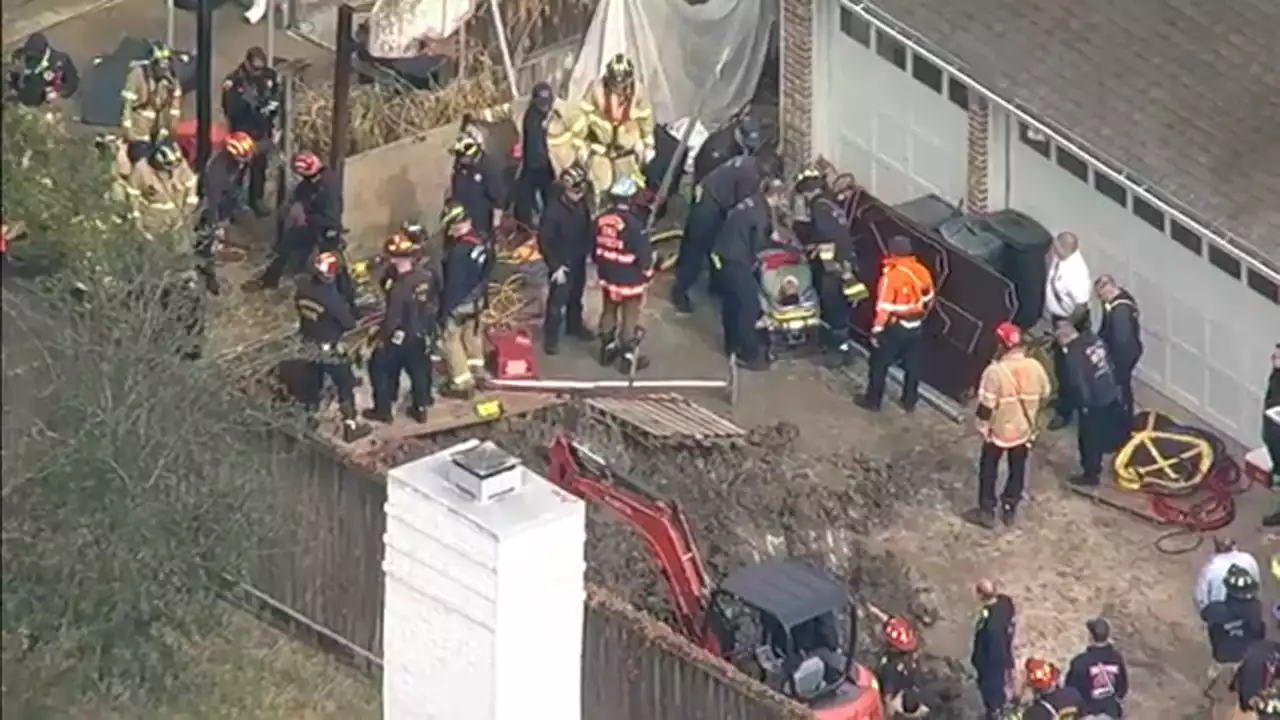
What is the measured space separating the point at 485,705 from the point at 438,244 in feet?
35.3

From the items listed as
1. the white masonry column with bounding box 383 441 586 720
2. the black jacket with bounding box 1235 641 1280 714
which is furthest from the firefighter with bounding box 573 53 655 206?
the white masonry column with bounding box 383 441 586 720

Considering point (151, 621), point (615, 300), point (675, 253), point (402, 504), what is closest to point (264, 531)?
point (151, 621)

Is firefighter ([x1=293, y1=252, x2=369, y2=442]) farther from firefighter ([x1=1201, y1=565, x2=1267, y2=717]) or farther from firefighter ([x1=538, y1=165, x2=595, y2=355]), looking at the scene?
firefighter ([x1=1201, y1=565, x2=1267, y2=717])

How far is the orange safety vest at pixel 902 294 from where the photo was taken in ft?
111

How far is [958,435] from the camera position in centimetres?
3481

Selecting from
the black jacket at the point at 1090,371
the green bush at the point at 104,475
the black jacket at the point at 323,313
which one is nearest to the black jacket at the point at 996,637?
the black jacket at the point at 1090,371

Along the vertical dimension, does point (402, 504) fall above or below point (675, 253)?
above

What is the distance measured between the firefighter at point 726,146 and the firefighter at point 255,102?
3476 millimetres

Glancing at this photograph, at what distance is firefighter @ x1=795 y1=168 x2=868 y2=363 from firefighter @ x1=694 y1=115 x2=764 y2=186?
0.73 m

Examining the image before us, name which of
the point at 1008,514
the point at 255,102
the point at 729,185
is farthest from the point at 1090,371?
the point at 255,102

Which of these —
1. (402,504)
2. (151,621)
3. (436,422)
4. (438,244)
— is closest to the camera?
(402,504)

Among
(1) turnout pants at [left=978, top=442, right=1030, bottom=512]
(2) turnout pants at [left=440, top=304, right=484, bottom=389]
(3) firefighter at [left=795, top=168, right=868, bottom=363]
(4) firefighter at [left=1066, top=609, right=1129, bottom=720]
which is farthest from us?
(3) firefighter at [left=795, top=168, right=868, bottom=363]

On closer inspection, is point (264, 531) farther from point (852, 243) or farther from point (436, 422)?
point (852, 243)

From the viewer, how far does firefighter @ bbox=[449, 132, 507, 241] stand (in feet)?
115
